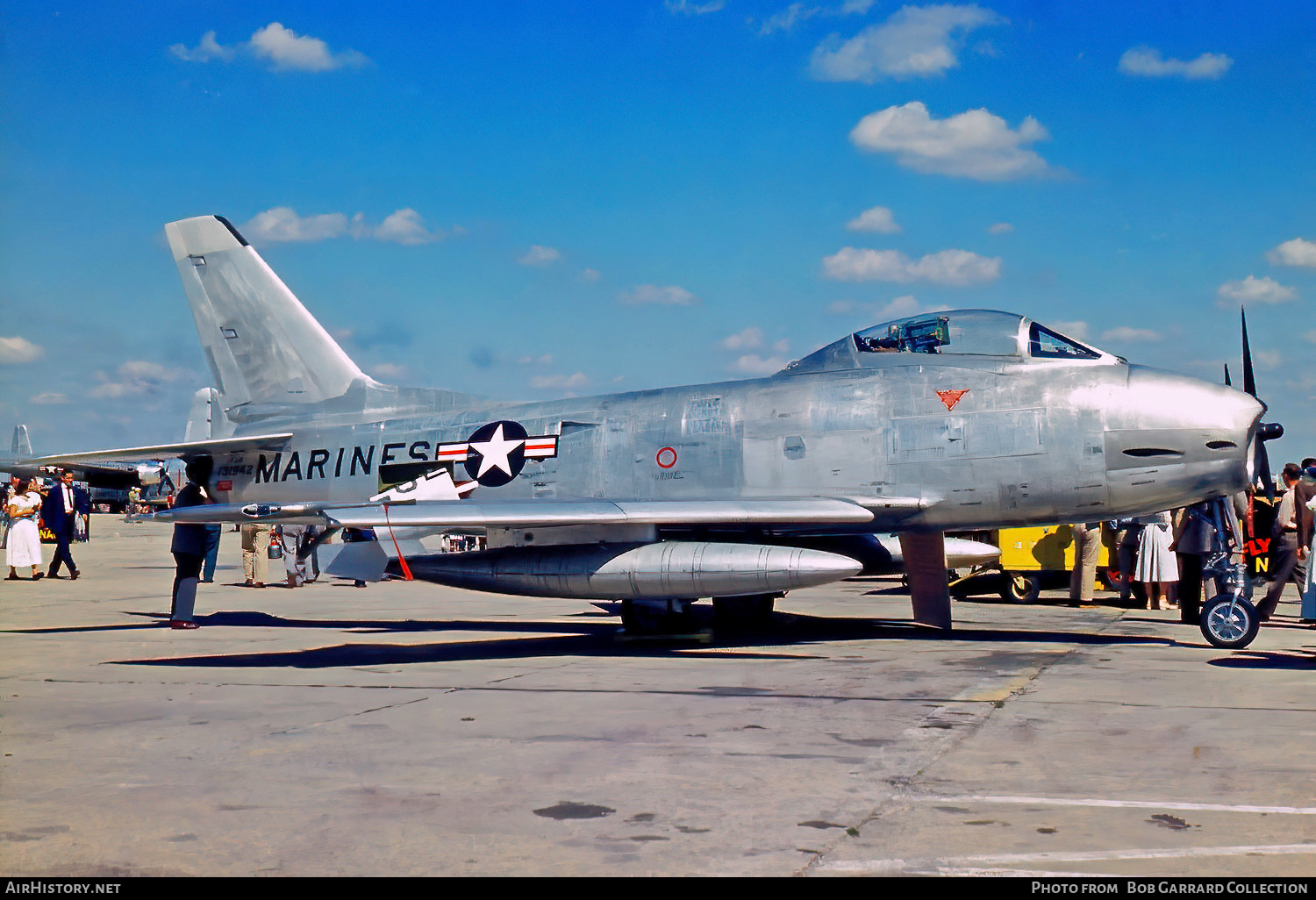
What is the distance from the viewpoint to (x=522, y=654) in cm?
1173

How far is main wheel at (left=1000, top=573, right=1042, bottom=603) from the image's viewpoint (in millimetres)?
19859

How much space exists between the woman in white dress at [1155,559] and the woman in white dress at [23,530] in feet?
70.8

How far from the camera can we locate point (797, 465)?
41.5 ft

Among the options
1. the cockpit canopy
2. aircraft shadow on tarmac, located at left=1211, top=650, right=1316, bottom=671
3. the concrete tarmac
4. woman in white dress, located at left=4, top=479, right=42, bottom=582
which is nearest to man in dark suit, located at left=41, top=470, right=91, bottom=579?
woman in white dress, located at left=4, top=479, right=42, bottom=582

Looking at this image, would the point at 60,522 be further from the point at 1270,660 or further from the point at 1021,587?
the point at 1270,660

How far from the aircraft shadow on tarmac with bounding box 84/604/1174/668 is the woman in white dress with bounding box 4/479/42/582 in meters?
9.64

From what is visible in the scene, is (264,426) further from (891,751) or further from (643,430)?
(891,751)

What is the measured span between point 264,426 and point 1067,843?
1414 cm

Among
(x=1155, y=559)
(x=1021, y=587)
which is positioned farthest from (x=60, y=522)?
(x=1155, y=559)

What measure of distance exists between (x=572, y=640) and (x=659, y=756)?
685cm

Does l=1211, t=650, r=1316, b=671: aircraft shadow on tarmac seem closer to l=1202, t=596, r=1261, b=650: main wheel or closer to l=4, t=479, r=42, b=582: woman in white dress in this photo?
l=1202, t=596, r=1261, b=650: main wheel

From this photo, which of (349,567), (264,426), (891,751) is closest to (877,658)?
(891,751)

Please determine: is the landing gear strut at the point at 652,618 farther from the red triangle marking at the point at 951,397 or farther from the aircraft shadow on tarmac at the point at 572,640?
the red triangle marking at the point at 951,397

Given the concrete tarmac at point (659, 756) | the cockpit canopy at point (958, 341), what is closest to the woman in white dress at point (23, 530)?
the concrete tarmac at point (659, 756)
